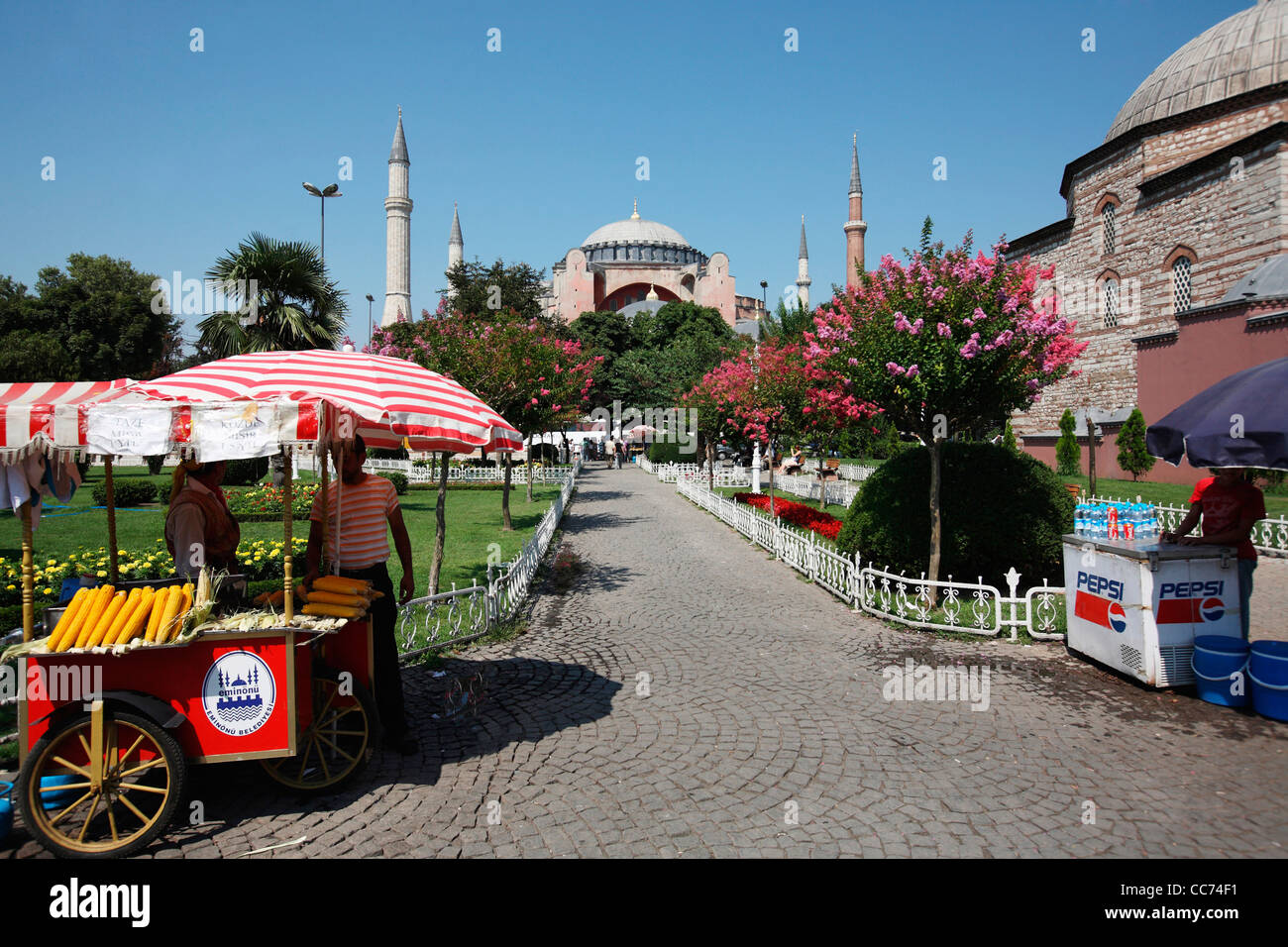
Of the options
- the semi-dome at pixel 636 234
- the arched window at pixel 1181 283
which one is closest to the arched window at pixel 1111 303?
the arched window at pixel 1181 283

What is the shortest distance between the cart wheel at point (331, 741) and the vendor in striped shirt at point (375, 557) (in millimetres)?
391

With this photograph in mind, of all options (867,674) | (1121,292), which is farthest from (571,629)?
(1121,292)

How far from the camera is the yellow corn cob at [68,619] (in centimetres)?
352

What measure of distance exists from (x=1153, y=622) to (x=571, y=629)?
553 centimetres

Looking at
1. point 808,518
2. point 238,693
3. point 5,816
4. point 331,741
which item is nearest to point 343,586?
point 238,693

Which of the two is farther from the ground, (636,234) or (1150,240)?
(636,234)

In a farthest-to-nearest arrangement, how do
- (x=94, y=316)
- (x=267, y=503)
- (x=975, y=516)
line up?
(x=94, y=316)
(x=267, y=503)
(x=975, y=516)

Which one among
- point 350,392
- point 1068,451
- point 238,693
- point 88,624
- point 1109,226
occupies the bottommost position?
point 238,693

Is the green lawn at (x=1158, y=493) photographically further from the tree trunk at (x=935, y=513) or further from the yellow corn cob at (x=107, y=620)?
the yellow corn cob at (x=107, y=620)

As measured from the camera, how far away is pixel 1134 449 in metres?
25.4

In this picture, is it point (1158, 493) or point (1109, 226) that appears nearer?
point (1158, 493)

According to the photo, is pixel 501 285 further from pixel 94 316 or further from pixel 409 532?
pixel 409 532

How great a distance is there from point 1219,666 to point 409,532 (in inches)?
561
